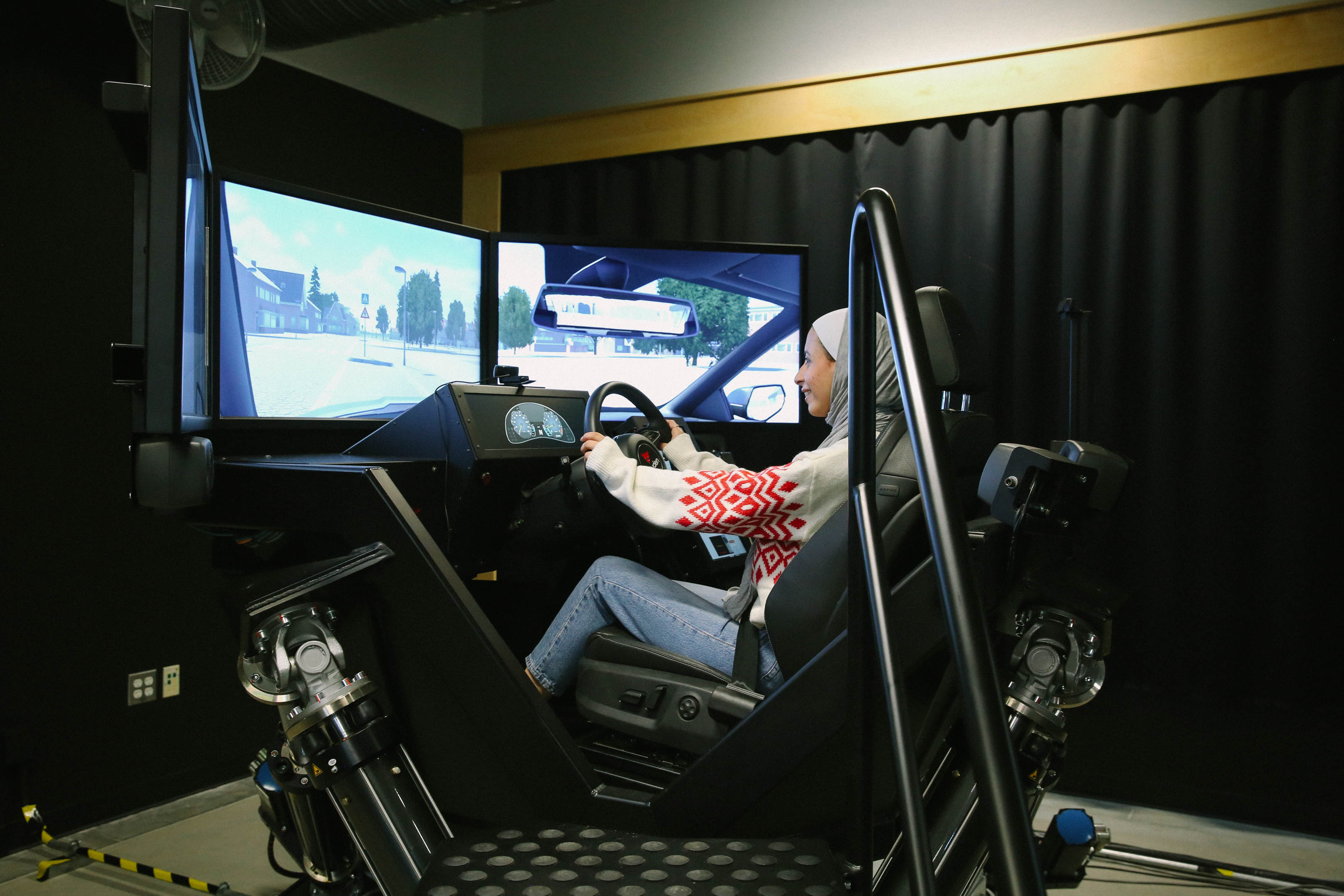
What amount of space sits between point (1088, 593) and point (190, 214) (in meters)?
1.64

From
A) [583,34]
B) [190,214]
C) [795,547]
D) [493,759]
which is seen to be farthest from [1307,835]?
[583,34]

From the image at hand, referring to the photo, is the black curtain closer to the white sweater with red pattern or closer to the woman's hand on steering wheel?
the white sweater with red pattern

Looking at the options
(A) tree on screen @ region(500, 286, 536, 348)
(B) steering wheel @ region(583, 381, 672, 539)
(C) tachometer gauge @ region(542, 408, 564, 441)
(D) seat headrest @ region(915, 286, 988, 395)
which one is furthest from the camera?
(A) tree on screen @ region(500, 286, 536, 348)

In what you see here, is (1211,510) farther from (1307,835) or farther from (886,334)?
(886,334)

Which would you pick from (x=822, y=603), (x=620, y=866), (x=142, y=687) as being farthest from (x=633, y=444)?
(x=142, y=687)

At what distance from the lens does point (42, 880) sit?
2.42m

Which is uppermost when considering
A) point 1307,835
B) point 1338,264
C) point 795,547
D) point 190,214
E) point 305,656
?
point 1338,264

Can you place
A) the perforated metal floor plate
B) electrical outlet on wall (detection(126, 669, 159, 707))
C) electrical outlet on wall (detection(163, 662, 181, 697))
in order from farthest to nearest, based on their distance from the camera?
1. electrical outlet on wall (detection(163, 662, 181, 697))
2. electrical outlet on wall (detection(126, 669, 159, 707))
3. the perforated metal floor plate

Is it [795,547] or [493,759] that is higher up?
[795,547]

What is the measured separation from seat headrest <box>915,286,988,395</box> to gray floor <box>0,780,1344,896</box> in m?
1.60

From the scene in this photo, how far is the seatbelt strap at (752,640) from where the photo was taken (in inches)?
64.6

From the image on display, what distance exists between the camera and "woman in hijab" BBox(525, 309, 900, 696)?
1.81 meters

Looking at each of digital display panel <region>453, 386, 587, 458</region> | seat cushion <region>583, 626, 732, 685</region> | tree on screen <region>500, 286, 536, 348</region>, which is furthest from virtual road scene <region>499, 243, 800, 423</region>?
seat cushion <region>583, 626, 732, 685</region>

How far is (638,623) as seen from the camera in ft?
6.25
